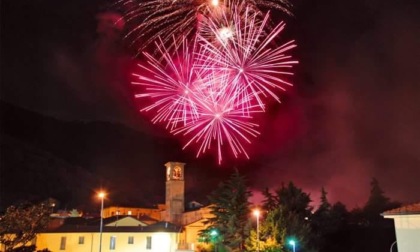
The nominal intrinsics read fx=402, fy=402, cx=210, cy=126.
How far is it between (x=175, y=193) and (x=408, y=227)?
41498mm

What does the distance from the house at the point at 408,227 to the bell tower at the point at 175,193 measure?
40.1 m

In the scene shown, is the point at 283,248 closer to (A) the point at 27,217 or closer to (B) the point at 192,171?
(A) the point at 27,217

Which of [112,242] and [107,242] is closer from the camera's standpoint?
[107,242]

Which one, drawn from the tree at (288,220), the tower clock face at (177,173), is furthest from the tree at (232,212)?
the tower clock face at (177,173)

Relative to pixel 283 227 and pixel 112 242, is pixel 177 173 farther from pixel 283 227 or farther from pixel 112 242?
pixel 283 227

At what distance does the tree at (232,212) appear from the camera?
137ft

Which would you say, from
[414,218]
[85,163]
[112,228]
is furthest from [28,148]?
[414,218]

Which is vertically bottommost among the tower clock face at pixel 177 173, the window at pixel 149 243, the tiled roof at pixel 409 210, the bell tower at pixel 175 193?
the window at pixel 149 243

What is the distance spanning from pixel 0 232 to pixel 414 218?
112ft

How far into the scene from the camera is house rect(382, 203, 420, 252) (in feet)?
74.0

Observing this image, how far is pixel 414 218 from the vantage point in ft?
74.7

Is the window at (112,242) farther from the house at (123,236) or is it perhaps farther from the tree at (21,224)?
the tree at (21,224)

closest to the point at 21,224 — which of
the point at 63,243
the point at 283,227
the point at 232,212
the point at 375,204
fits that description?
the point at 63,243

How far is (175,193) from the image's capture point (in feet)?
200
